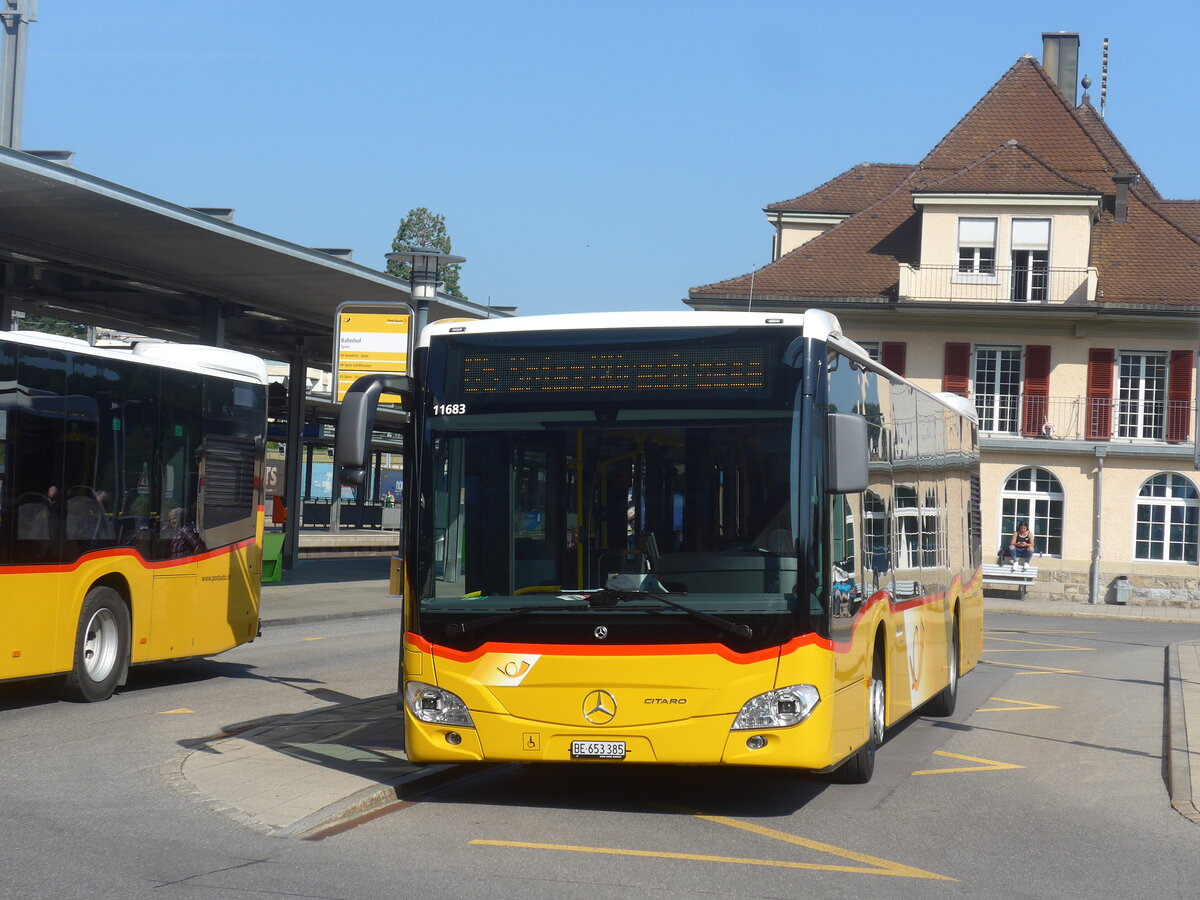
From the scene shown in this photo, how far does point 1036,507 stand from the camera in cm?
4597

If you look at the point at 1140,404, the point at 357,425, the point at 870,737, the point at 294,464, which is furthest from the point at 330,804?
the point at 1140,404

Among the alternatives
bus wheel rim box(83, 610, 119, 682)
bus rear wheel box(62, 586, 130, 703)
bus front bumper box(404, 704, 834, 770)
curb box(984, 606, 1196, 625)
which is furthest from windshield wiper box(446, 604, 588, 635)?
curb box(984, 606, 1196, 625)

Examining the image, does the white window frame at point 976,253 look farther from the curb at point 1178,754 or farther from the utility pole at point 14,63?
the utility pole at point 14,63

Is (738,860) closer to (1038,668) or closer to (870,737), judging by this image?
(870,737)

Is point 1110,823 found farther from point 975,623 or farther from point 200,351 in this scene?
point 200,351

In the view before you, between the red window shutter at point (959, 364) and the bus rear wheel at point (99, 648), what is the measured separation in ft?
116

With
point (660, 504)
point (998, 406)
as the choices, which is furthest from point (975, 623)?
point (998, 406)

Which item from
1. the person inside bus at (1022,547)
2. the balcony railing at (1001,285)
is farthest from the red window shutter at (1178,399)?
the person inside bus at (1022,547)

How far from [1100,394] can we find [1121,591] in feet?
18.3

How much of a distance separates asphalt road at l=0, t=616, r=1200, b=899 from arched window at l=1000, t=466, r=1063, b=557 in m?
32.9

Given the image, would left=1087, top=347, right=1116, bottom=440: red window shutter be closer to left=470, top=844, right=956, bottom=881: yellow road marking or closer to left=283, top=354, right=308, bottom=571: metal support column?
left=283, top=354, right=308, bottom=571: metal support column

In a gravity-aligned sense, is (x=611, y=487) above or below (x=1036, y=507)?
above

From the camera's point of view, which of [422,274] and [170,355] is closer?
[170,355]

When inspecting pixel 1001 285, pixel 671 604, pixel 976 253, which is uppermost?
pixel 976 253
